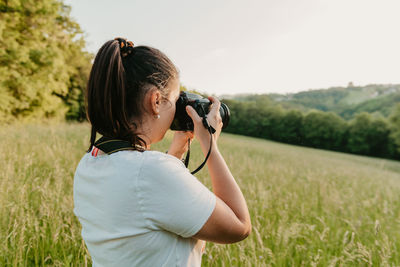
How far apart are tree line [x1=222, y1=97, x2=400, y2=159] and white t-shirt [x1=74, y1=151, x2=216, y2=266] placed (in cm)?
4745

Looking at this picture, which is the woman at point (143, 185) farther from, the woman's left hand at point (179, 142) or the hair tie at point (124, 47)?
the woman's left hand at point (179, 142)

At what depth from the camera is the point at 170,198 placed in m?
0.66

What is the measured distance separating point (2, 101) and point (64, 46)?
8821mm

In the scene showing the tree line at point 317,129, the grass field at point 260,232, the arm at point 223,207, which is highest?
the arm at point 223,207

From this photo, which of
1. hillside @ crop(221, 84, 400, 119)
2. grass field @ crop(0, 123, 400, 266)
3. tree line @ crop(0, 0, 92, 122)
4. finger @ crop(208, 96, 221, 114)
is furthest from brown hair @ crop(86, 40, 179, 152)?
hillside @ crop(221, 84, 400, 119)

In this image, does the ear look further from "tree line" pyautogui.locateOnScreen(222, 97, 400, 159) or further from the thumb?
"tree line" pyautogui.locateOnScreen(222, 97, 400, 159)

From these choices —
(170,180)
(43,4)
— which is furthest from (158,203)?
(43,4)

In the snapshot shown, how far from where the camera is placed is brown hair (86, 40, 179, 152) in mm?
780

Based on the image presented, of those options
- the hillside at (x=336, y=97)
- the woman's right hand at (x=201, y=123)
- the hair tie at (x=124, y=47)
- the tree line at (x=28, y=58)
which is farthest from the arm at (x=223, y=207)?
the hillside at (x=336, y=97)

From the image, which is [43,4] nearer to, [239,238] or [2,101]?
[2,101]

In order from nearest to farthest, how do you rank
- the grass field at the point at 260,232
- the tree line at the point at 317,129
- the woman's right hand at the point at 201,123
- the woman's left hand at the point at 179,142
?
1. the woman's right hand at the point at 201,123
2. the woman's left hand at the point at 179,142
3. the grass field at the point at 260,232
4. the tree line at the point at 317,129

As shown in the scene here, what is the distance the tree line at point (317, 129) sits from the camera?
133 ft

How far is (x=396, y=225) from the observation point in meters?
2.54

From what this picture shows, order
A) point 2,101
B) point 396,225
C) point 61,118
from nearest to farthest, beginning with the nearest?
point 396,225 < point 2,101 < point 61,118
